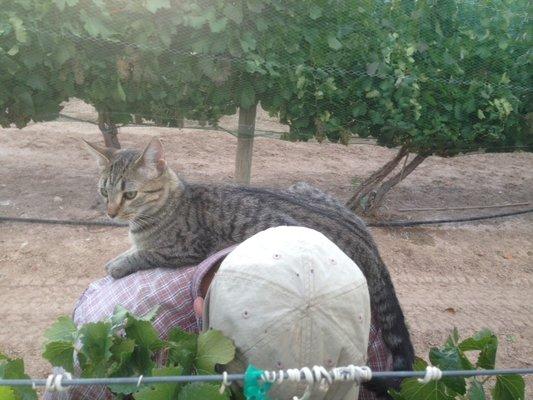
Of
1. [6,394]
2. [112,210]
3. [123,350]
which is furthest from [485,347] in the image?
[112,210]

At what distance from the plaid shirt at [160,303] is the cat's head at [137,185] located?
1056 millimetres

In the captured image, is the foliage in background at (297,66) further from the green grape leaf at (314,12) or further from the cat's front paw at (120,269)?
the cat's front paw at (120,269)

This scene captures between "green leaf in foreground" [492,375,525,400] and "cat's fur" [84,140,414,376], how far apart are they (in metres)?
0.84

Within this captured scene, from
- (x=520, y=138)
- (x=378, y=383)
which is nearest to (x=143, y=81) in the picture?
(x=378, y=383)

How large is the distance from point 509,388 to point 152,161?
2.52 m

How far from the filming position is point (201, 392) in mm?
1807

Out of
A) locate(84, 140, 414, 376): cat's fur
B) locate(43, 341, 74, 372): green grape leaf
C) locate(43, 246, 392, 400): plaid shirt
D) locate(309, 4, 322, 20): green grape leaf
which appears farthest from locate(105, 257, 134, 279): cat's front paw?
locate(309, 4, 322, 20): green grape leaf

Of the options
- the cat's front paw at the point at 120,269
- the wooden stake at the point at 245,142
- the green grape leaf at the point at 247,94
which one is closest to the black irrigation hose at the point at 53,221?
the wooden stake at the point at 245,142

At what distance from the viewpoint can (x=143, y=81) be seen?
5.84 meters

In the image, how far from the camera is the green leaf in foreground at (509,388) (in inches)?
84.7

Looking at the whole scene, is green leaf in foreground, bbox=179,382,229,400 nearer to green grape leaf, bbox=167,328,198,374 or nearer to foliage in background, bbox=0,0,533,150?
green grape leaf, bbox=167,328,198,374

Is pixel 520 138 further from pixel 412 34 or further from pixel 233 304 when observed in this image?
pixel 233 304

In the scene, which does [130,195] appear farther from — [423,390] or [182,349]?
[423,390]

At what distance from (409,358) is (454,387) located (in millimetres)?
548
